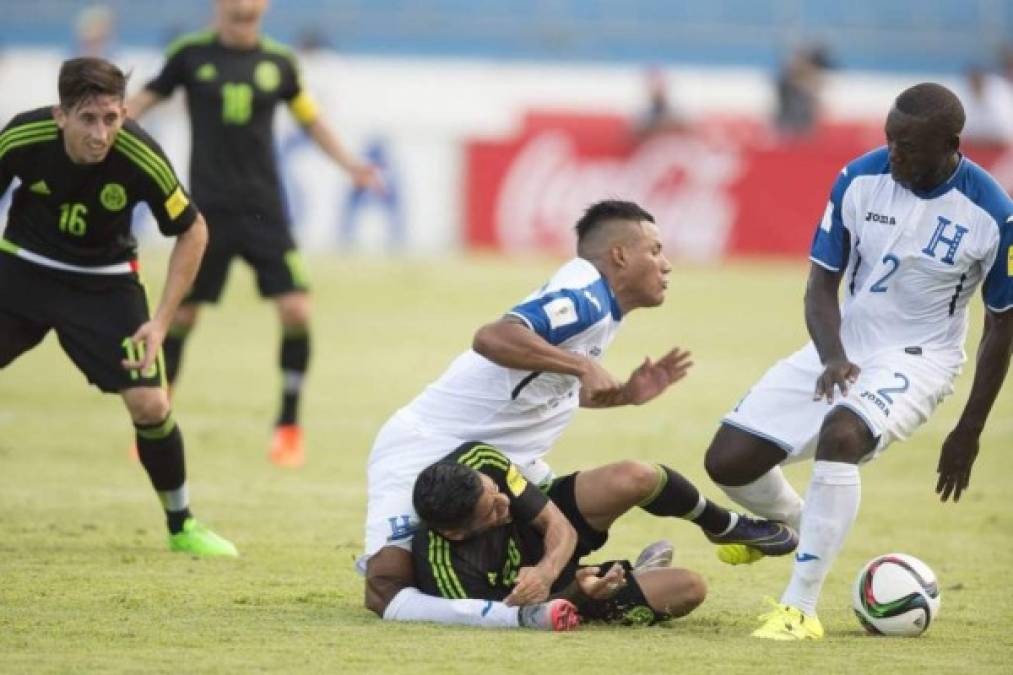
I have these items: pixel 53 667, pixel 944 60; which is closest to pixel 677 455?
pixel 53 667

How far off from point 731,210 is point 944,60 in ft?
31.9

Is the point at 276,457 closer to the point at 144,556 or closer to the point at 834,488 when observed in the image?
the point at 144,556

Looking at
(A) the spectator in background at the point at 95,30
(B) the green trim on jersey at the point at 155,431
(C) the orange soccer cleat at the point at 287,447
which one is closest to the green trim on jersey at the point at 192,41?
(C) the orange soccer cleat at the point at 287,447

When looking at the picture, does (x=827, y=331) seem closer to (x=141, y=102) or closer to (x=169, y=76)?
(x=141, y=102)

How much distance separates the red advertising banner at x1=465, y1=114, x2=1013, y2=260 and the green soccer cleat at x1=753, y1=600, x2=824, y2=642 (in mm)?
20577

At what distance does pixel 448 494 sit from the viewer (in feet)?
23.2

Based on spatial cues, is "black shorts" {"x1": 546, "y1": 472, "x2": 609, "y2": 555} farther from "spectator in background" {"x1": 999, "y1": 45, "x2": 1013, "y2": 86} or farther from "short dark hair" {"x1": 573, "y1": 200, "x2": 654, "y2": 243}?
"spectator in background" {"x1": 999, "y1": 45, "x2": 1013, "y2": 86}

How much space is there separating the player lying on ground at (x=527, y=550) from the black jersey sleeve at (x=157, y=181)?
6.98 feet

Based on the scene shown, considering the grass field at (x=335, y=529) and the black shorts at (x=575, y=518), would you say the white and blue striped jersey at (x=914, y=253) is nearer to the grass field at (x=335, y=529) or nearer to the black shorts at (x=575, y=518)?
the grass field at (x=335, y=529)

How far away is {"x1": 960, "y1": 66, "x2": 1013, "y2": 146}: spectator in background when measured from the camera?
2811 cm

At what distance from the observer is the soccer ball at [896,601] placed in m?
7.27

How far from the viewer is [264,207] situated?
40.7 feet

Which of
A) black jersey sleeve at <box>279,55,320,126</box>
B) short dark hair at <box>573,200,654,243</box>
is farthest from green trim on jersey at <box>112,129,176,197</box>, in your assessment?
black jersey sleeve at <box>279,55,320,126</box>

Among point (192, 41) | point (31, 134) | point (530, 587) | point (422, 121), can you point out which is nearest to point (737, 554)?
point (530, 587)
